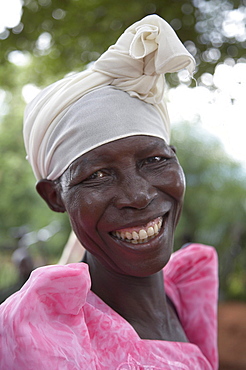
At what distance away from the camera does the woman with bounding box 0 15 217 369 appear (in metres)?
1.28

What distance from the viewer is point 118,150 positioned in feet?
4.51

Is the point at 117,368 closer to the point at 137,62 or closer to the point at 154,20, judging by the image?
the point at 137,62

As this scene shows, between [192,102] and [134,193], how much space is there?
5.62 ft

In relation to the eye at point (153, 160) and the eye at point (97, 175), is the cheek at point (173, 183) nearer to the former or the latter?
the eye at point (153, 160)

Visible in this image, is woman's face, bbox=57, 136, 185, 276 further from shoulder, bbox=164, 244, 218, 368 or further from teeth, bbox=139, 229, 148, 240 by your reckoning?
shoulder, bbox=164, 244, 218, 368

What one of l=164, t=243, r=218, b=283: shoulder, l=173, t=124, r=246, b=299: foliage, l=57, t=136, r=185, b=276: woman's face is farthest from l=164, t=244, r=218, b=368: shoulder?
l=173, t=124, r=246, b=299: foliage

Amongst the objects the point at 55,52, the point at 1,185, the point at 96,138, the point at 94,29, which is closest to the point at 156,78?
the point at 96,138

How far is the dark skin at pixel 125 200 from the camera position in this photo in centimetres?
137

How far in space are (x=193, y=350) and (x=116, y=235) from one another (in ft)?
1.65

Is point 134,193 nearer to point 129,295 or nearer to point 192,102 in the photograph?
point 129,295

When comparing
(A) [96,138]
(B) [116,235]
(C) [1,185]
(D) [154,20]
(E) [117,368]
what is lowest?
(C) [1,185]

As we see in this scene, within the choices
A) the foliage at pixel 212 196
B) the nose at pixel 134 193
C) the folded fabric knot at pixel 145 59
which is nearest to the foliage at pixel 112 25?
the folded fabric knot at pixel 145 59

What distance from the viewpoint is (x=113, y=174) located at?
54.9 inches

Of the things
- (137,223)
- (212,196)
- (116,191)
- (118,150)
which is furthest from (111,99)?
(212,196)
